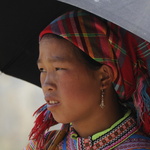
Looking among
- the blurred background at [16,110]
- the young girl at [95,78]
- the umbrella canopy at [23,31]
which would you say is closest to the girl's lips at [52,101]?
the young girl at [95,78]

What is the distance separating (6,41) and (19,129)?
8.65 ft

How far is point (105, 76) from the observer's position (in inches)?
83.6

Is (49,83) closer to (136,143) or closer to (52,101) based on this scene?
(52,101)

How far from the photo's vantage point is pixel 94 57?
6.60 feet

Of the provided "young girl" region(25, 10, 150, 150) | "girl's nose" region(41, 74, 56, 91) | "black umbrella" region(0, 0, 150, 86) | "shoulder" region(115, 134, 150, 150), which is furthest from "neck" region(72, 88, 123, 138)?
"black umbrella" region(0, 0, 150, 86)

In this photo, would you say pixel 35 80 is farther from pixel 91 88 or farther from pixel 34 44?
pixel 91 88

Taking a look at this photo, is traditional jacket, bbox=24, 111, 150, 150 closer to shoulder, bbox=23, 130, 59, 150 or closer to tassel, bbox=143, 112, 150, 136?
tassel, bbox=143, 112, 150, 136

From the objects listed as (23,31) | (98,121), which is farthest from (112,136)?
(23,31)

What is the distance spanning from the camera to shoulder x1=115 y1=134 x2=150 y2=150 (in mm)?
2026

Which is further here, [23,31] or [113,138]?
[23,31]

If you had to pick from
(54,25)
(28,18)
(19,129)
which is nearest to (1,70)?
(28,18)

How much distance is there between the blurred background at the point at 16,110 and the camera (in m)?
4.91

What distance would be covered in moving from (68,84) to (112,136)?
1.22 ft

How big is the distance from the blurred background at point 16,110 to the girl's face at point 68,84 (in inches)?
111
